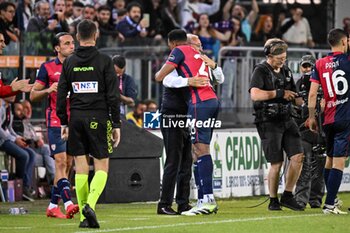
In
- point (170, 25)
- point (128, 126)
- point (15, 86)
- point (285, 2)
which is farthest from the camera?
point (285, 2)

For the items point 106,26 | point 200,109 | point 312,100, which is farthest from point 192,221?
point 106,26

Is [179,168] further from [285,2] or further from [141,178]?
[285,2]

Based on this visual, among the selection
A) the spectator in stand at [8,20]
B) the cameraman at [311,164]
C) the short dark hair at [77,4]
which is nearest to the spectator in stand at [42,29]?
the spectator in stand at [8,20]

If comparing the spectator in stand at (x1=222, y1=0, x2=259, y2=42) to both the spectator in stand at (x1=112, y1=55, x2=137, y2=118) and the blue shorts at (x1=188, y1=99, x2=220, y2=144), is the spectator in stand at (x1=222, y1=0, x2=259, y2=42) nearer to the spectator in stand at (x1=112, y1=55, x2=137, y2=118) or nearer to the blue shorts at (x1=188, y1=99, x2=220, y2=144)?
the spectator in stand at (x1=112, y1=55, x2=137, y2=118)

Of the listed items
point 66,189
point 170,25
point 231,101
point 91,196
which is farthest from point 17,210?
→ point 170,25

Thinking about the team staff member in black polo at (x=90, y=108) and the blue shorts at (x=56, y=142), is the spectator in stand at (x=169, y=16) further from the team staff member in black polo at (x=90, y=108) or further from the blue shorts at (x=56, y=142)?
the team staff member in black polo at (x=90, y=108)

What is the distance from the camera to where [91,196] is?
41.3 ft

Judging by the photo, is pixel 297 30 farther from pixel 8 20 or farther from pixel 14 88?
pixel 14 88

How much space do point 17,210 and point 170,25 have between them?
1044 centimetres

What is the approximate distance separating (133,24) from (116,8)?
523 millimetres

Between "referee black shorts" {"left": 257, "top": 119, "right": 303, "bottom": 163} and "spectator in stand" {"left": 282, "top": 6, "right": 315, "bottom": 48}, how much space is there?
11874mm

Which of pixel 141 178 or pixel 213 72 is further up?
pixel 213 72

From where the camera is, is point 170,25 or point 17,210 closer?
point 17,210

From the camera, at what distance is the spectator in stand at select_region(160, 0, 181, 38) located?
83.4ft
